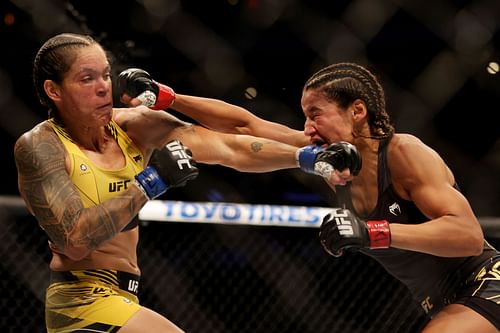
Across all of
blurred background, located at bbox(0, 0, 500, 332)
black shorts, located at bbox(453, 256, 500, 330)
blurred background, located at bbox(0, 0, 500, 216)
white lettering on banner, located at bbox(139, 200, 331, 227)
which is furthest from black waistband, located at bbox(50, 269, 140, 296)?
blurred background, located at bbox(0, 0, 500, 216)

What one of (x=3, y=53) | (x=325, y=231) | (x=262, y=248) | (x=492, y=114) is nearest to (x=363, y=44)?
(x=492, y=114)

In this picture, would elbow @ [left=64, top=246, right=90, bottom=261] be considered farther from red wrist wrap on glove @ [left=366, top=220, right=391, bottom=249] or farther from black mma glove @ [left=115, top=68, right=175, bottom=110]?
red wrist wrap on glove @ [left=366, top=220, right=391, bottom=249]

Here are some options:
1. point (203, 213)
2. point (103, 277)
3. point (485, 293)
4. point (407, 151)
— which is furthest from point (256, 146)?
point (203, 213)

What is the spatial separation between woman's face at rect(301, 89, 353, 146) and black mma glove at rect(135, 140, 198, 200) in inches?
17.9

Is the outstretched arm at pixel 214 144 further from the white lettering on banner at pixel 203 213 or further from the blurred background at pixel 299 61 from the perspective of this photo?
the blurred background at pixel 299 61

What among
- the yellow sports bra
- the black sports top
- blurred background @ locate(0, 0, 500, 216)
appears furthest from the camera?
blurred background @ locate(0, 0, 500, 216)

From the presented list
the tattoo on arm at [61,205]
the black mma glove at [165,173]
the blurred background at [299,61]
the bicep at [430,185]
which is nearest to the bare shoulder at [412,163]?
the bicep at [430,185]

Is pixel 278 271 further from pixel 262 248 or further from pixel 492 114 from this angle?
pixel 492 114

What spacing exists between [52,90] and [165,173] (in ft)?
1.27

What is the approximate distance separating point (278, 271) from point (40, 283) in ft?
3.69

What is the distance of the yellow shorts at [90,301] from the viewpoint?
1.63m

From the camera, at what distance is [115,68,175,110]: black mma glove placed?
193 cm

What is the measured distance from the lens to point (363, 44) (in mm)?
3906

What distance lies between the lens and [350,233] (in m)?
1.56
